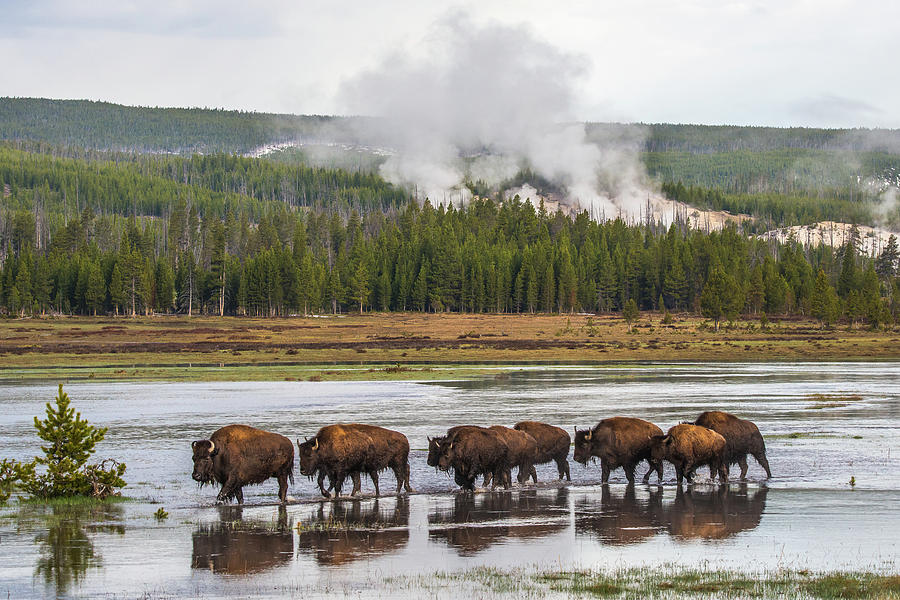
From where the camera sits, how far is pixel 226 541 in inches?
689

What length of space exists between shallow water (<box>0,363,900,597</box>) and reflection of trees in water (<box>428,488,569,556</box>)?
47 mm

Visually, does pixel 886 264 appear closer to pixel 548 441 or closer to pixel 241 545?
pixel 548 441

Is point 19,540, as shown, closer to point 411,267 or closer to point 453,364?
point 453,364

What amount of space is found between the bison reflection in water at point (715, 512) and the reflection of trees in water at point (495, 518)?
217 centimetres

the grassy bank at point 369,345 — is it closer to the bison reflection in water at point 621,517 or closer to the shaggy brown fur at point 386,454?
the shaggy brown fur at point 386,454

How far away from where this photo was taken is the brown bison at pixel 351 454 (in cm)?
2194

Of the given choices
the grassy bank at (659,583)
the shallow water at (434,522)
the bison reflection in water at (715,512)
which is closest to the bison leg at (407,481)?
the shallow water at (434,522)

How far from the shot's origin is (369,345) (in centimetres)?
9169

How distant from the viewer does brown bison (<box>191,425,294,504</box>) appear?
20922 millimetres

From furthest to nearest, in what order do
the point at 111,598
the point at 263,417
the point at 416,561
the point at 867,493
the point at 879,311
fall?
the point at 879,311, the point at 263,417, the point at 867,493, the point at 416,561, the point at 111,598

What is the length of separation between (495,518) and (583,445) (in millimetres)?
5032

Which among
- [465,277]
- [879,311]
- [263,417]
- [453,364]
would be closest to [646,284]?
[465,277]

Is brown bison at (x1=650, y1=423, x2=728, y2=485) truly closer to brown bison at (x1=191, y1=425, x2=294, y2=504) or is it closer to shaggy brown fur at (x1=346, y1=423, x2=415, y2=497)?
shaggy brown fur at (x1=346, y1=423, x2=415, y2=497)

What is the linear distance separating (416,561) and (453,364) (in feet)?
178
